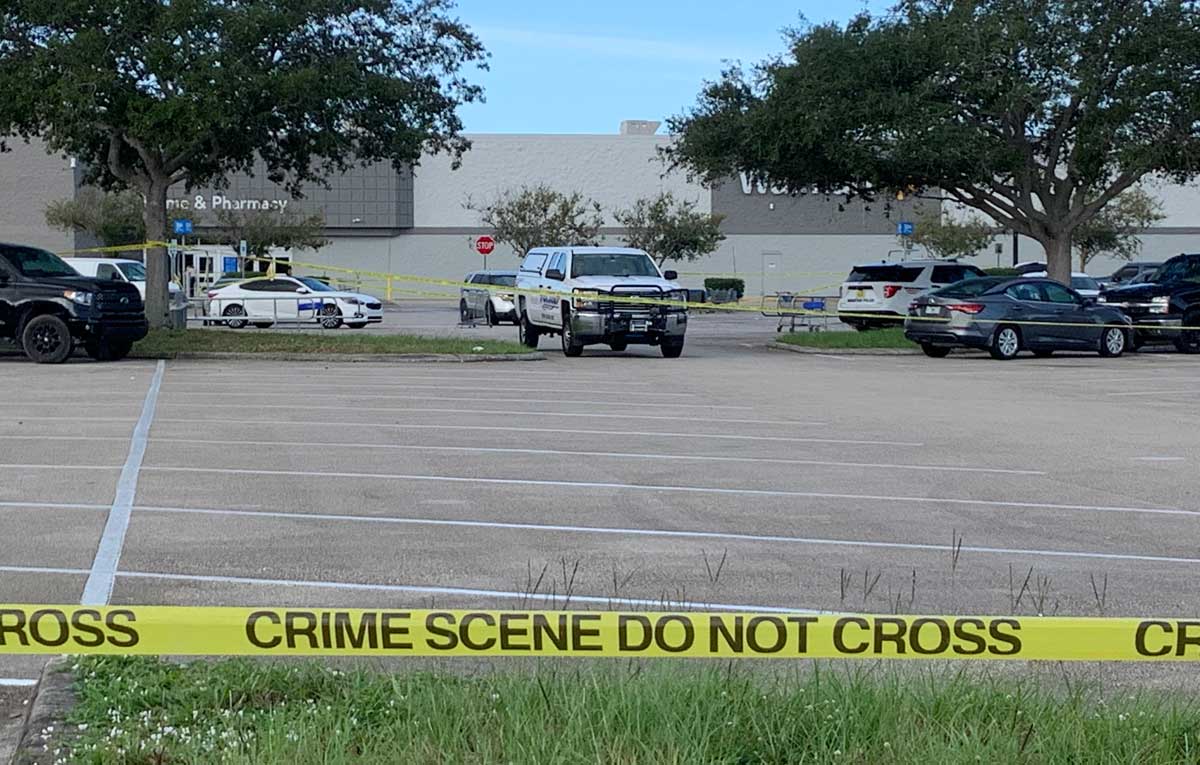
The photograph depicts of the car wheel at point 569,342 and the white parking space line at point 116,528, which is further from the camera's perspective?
the car wheel at point 569,342

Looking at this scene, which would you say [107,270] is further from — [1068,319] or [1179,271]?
[1179,271]

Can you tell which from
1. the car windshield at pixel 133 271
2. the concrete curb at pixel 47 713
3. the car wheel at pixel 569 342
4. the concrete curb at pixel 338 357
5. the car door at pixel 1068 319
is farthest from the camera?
the car windshield at pixel 133 271

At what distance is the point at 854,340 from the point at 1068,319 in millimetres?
4415

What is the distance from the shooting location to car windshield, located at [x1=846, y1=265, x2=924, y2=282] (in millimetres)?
36969

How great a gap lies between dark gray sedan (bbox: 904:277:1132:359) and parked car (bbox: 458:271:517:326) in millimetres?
12506

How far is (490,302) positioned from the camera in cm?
4097

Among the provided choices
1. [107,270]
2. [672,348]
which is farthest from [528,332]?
[107,270]

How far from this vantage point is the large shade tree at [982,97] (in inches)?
1240

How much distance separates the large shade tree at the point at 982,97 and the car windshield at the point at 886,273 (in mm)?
2916

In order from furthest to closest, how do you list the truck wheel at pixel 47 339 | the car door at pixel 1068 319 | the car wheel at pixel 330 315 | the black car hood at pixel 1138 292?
the car wheel at pixel 330 315, the black car hood at pixel 1138 292, the car door at pixel 1068 319, the truck wheel at pixel 47 339

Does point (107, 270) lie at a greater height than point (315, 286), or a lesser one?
greater

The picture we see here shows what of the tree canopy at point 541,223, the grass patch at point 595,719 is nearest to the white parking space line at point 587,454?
the grass patch at point 595,719

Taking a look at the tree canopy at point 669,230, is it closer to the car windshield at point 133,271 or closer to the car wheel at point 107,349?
the car windshield at point 133,271

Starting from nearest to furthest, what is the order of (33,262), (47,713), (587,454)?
(47,713) → (587,454) → (33,262)
